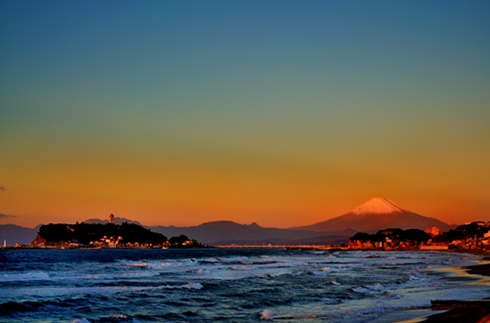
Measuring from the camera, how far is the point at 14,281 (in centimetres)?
5650

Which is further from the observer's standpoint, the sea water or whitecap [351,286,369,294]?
whitecap [351,286,369,294]

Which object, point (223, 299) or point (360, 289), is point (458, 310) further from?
point (360, 289)

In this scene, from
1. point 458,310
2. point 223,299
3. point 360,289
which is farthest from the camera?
point 360,289

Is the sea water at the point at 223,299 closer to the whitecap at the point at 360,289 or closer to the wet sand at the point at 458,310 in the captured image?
the whitecap at the point at 360,289

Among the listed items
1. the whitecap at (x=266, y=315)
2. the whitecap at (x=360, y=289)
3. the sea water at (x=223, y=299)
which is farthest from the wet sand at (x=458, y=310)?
the whitecap at (x=360, y=289)

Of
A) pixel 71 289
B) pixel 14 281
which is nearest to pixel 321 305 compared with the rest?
pixel 71 289

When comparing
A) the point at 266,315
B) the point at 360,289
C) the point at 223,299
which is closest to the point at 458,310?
the point at 266,315

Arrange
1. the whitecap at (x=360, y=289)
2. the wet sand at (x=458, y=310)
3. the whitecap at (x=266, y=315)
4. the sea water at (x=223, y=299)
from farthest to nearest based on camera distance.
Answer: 1. the whitecap at (x=360, y=289)
2. the sea water at (x=223, y=299)
3. the whitecap at (x=266, y=315)
4. the wet sand at (x=458, y=310)

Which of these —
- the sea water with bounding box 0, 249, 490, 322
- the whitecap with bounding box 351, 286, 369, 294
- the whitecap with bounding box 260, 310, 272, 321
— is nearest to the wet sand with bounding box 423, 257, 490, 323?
the sea water with bounding box 0, 249, 490, 322

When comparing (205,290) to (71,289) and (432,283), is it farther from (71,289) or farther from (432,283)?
(432,283)

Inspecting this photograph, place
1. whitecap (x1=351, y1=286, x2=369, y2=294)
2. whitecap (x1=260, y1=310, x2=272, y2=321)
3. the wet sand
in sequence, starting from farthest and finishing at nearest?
whitecap (x1=351, y1=286, x2=369, y2=294) → whitecap (x1=260, y1=310, x2=272, y2=321) → the wet sand

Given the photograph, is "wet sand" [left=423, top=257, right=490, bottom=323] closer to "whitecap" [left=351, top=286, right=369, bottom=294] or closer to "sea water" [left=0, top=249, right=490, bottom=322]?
"sea water" [left=0, top=249, right=490, bottom=322]

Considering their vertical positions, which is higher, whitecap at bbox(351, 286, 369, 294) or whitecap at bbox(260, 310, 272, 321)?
→ whitecap at bbox(351, 286, 369, 294)

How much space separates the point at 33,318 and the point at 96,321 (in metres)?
3.75
